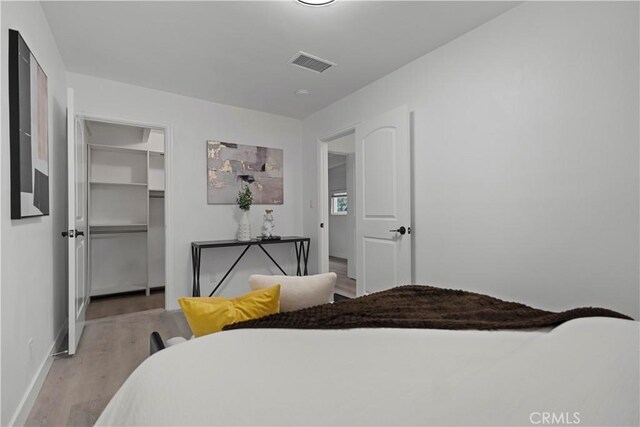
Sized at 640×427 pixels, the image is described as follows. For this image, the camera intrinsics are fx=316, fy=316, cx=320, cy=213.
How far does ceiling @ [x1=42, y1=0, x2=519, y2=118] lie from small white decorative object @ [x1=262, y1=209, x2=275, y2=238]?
1.47 m

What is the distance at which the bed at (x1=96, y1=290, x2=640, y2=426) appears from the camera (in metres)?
0.69

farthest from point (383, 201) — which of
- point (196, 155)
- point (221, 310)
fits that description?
point (196, 155)

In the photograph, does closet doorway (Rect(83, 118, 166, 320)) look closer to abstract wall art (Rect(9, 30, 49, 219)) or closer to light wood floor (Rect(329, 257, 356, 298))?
abstract wall art (Rect(9, 30, 49, 219))

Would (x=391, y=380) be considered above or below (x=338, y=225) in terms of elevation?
below

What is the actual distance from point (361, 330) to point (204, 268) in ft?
9.71

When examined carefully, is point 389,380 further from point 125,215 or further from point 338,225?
point 338,225

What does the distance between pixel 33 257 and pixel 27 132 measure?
723 mm

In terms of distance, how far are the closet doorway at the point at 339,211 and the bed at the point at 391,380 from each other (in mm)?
3008

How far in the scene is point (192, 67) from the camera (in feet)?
9.39

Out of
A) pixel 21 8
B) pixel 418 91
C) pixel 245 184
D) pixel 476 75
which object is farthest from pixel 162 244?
pixel 476 75

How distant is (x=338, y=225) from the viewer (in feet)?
24.9

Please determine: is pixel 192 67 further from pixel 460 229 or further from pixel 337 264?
pixel 337 264

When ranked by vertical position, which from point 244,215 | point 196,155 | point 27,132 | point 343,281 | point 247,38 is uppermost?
point 247,38

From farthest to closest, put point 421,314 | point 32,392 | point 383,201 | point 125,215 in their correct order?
point 125,215
point 383,201
point 32,392
point 421,314
